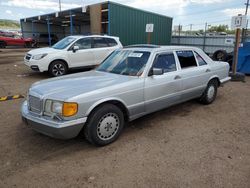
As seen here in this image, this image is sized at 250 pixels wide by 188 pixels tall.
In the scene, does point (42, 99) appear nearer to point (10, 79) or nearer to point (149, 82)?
point (149, 82)

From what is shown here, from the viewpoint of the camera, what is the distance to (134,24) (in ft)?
55.6

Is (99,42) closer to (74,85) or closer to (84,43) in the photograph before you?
(84,43)

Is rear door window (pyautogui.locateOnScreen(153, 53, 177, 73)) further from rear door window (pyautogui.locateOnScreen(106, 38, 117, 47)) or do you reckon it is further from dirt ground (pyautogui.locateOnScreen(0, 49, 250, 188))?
rear door window (pyautogui.locateOnScreen(106, 38, 117, 47))

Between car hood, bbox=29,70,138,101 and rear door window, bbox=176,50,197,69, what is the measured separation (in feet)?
4.89

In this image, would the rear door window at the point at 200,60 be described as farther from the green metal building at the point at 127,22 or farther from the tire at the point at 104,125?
the green metal building at the point at 127,22

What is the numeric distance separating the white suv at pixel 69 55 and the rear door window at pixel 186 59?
5.19 m

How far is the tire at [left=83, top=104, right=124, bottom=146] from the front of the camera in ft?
10.7

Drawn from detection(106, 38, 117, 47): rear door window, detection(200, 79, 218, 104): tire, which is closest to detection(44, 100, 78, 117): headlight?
detection(200, 79, 218, 104): tire

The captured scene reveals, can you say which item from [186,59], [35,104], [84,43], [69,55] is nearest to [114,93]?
[35,104]

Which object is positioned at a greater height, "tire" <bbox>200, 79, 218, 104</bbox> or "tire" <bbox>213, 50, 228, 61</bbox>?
"tire" <bbox>213, 50, 228, 61</bbox>

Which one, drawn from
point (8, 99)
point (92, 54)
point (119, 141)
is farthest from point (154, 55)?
point (92, 54)

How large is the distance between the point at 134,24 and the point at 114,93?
14.7m

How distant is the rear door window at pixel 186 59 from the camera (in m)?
4.68

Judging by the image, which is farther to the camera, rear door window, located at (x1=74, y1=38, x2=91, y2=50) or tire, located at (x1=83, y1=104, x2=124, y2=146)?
rear door window, located at (x1=74, y1=38, x2=91, y2=50)
